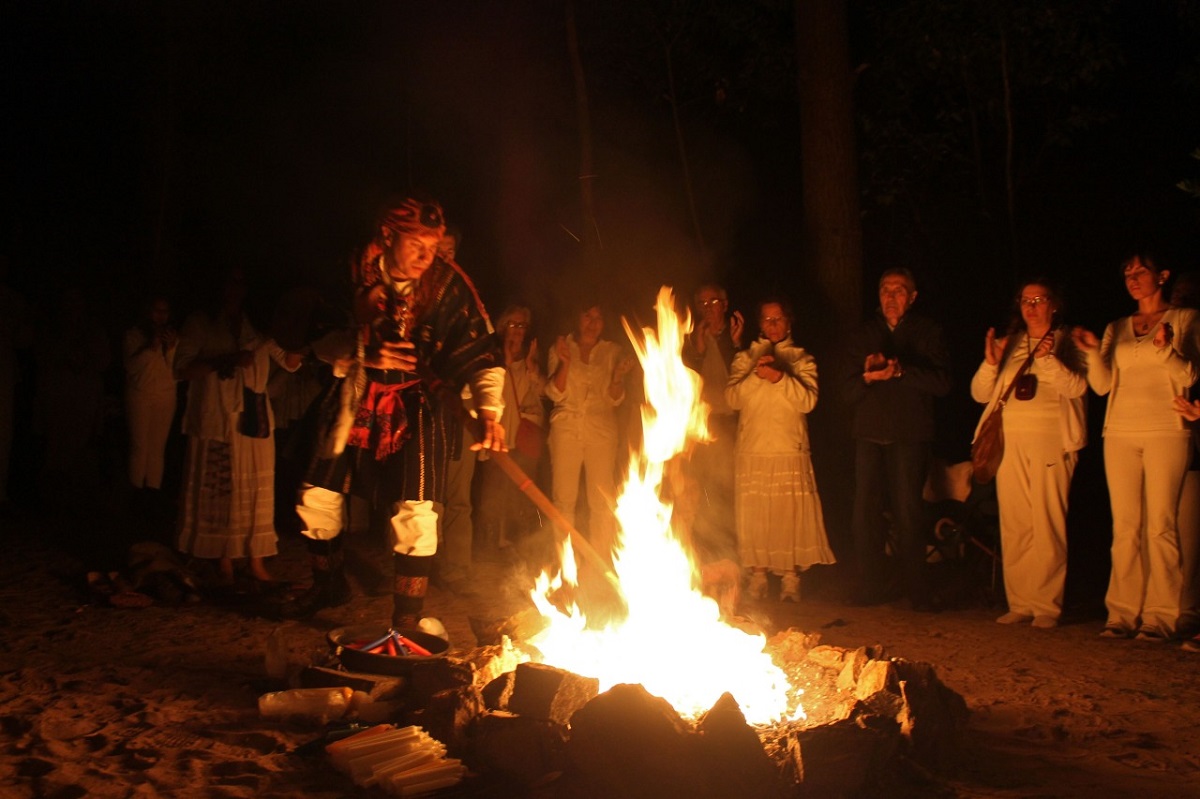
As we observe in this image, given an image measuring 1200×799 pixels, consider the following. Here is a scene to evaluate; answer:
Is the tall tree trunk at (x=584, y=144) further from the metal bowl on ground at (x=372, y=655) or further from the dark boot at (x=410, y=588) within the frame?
the metal bowl on ground at (x=372, y=655)

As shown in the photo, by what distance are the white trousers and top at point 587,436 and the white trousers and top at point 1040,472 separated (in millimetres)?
2857

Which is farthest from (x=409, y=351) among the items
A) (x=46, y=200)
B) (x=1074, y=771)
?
(x=46, y=200)

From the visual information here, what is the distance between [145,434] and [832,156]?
654 cm

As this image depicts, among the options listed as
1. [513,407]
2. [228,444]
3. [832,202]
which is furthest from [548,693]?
[832,202]

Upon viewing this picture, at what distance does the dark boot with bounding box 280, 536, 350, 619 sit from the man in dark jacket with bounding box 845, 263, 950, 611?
3449mm

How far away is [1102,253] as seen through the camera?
14.3 m

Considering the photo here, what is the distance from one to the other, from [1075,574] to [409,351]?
5.67m

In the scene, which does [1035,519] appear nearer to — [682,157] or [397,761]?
[397,761]

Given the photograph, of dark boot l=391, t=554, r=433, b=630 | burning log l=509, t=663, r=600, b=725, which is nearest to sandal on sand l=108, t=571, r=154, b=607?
dark boot l=391, t=554, r=433, b=630

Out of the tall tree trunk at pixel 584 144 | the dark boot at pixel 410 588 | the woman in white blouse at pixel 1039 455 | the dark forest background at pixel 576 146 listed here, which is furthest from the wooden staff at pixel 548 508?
the tall tree trunk at pixel 584 144

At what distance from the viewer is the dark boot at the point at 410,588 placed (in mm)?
5426

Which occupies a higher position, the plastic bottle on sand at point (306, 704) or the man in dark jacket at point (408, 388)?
the man in dark jacket at point (408, 388)

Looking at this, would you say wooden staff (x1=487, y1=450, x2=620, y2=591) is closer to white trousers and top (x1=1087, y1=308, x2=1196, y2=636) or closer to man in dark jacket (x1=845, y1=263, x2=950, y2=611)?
man in dark jacket (x1=845, y1=263, x2=950, y2=611)

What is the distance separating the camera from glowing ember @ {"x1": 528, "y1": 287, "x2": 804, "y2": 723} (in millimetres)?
4570
